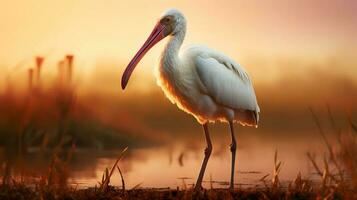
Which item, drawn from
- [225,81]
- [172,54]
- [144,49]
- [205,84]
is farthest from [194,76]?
[144,49]

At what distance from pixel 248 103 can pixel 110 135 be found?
10187 millimetres

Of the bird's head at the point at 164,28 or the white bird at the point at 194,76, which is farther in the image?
the bird's head at the point at 164,28

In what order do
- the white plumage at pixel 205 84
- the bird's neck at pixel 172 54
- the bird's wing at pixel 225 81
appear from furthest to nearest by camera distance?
the bird's wing at pixel 225 81 < the white plumage at pixel 205 84 < the bird's neck at pixel 172 54

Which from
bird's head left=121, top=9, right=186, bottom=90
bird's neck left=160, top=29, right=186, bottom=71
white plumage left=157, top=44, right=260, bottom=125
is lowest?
white plumage left=157, top=44, right=260, bottom=125

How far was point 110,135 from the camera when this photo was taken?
65.6 feet

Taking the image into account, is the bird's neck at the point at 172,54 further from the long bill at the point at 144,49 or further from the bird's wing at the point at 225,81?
the bird's wing at the point at 225,81

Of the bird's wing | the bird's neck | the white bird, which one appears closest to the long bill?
the white bird

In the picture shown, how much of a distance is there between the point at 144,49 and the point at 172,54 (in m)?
0.48

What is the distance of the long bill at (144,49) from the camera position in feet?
30.9

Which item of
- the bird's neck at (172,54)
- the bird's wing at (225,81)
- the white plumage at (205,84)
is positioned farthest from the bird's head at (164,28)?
the bird's wing at (225,81)

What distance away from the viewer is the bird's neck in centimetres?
929

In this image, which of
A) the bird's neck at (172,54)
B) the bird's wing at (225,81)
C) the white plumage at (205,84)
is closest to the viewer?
the bird's neck at (172,54)

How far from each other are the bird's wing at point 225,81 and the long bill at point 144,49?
0.63 metres

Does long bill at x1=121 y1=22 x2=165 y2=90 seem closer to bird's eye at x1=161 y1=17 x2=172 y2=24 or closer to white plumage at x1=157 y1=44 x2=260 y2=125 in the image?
bird's eye at x1=161 y1=17 x2=172 y2=24
